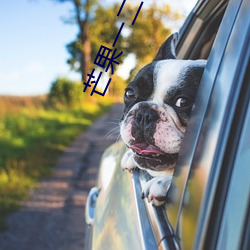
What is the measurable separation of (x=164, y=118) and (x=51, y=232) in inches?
135

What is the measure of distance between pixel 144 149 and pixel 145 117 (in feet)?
0.35

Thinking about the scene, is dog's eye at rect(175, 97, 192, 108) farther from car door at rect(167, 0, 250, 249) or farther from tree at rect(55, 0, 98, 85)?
tree at rect(55, 0, 98, 85)

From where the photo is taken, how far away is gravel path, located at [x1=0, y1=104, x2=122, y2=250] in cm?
457

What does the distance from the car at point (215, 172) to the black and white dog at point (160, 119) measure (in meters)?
0.13

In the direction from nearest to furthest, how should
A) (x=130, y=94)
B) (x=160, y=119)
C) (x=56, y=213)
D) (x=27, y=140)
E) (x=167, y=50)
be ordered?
(x=160, y=119) → (x=130, y=94) → (x=167, y=50) → (x=56, y=213) → (x=27, y=140)

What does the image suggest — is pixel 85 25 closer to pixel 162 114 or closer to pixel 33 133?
Result: pixel 33 133

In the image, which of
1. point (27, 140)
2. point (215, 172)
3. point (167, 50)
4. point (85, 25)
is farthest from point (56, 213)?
point (85, 25)

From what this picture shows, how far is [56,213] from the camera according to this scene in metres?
5.41

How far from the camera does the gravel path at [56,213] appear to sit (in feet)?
15.0

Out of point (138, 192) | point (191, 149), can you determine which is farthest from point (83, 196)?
point (191, 149)

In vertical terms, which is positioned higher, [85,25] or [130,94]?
[85,25]

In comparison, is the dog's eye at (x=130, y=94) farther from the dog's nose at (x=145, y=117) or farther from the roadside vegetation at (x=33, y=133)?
the roadside vegetation at (x=33, y=133)

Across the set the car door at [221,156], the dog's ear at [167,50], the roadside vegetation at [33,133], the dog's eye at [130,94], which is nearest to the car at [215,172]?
the car door at [221,156]

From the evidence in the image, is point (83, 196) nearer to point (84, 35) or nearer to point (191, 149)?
point (191, 149)
